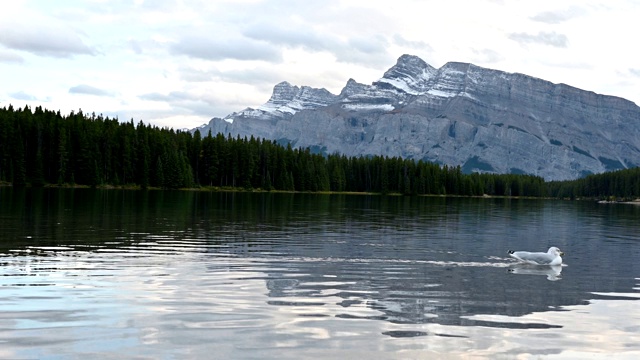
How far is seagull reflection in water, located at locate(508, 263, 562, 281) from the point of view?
33.6 m

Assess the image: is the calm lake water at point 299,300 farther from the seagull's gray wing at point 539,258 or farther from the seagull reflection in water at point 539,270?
the seagull's gray wing at point 539,258

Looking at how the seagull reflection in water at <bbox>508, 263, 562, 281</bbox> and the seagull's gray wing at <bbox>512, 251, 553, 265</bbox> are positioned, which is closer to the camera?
the seagull reflection in water at <bbox>508, 263, 562, 281</bbox>

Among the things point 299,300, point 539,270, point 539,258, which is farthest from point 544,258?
point 299,300

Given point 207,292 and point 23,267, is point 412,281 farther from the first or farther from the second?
point 23,267

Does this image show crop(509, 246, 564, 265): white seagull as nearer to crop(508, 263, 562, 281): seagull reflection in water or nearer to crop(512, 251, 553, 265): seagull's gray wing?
crop(512, 251, 553, 265): seagull's gray wing

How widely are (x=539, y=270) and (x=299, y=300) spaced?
17606 millimetres

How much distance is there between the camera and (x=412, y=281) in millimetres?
29422

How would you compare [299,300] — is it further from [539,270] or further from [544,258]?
[544,258]

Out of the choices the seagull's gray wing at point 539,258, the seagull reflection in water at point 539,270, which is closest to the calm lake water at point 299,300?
the seagull reflection in water at point 539,270

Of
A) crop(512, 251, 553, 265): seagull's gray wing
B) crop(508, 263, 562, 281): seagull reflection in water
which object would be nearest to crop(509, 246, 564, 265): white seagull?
crop(512, 251, 553, 265): seagull's gray wing

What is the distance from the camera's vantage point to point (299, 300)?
77.3ft

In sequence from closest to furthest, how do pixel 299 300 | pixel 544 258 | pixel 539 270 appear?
pixel 299 300 → pixel 539 270 → pixel 544 258

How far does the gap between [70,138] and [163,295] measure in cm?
18130

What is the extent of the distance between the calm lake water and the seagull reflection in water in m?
0.11
